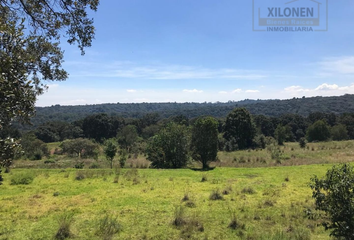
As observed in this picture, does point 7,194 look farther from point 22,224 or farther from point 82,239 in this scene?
point 82,239

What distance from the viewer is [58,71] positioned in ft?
22.5

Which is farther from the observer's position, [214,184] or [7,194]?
[214,184]

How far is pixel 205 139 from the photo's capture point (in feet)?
76.8

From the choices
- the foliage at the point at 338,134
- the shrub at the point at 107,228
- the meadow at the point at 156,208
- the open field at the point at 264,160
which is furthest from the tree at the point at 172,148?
the foliage at the point at 338,134

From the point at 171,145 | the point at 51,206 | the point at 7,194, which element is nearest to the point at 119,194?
the point at 51,206

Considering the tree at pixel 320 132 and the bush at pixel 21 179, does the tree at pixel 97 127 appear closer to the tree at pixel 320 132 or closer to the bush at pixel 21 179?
the tree at pixel 320 132

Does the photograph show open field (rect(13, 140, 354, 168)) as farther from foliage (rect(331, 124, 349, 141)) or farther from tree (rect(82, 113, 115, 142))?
tree (rect(82, 113, 115, 142))

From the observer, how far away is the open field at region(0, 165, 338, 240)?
8023 mm

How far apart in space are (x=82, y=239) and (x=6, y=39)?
6161 mm

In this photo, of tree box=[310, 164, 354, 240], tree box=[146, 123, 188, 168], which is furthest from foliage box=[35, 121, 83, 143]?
tree box=[310, 164, 354, 240]

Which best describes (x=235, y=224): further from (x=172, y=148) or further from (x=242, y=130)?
(x=242, y=130)

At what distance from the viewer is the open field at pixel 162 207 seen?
802cm

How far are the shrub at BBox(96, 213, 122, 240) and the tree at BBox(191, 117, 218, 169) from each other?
1543cm

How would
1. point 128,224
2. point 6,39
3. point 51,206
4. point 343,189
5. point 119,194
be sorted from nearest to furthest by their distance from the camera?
point 6,39, point 343,189, point 128,224, point 51,206, point 119,194
